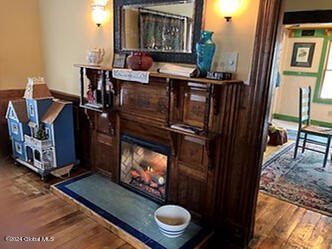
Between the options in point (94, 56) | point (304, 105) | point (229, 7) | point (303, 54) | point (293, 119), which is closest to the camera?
point (229, 7)

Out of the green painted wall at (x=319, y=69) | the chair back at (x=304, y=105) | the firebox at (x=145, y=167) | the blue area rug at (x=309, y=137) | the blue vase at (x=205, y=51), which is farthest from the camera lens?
the green painted wall at (x=319, y=69)

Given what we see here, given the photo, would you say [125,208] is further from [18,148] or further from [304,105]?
[304,105]

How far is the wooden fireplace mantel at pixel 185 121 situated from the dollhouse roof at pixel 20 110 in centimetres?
101

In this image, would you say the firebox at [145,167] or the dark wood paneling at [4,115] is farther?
the dark wood paneling at [4,115]

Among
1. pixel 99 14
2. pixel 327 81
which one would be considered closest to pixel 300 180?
pixel 99 14

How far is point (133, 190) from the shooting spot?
2744 millimetres

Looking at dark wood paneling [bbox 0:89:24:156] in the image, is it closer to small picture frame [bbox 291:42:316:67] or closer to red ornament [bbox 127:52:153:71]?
red ornament [bbox 127:52:153:71]

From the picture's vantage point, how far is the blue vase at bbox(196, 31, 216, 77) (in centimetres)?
186

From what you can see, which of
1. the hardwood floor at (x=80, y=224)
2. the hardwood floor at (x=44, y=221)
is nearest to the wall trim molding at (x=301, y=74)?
the hardwood floor at (x=80, y=224)

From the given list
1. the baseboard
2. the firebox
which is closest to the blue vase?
the firebox

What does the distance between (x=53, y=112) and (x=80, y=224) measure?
134 cm

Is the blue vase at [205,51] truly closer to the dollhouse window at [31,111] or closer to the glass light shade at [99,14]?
the glass light shade at [99,14]

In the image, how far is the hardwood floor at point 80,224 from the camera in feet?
6.89

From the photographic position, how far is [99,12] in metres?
2.63
